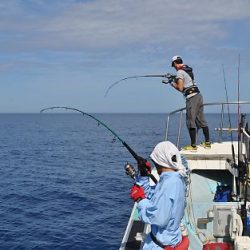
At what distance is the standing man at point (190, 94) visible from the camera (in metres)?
9.19

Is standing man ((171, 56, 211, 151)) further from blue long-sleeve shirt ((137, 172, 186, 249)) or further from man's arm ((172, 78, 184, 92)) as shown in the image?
blue long-sleeve shirt ((137, 172, 186, 249))

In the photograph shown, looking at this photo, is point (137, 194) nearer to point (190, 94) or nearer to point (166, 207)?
point (166, 207)

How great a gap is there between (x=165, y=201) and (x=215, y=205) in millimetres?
3100

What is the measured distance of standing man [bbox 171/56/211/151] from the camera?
362 inches

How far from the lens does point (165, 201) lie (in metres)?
3.84

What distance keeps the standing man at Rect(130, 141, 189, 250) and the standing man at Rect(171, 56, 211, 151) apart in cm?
531

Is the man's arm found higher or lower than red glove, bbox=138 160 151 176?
higher

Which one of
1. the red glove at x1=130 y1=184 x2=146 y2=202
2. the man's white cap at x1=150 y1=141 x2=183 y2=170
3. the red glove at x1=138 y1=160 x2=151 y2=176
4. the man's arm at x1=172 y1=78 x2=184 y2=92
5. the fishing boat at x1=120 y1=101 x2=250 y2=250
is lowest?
the fishing boat at x1=120 y1=101 x2=250 y2=250

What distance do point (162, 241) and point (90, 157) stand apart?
3413 centimetres

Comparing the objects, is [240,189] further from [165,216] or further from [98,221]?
[98,221]

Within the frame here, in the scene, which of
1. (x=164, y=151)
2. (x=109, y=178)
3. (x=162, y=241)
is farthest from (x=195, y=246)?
(x=109, y=178)

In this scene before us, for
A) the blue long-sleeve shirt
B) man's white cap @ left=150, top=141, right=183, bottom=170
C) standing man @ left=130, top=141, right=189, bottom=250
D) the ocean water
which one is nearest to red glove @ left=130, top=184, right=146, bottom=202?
standing man @ left=130, top=141, right=189, bottom=250

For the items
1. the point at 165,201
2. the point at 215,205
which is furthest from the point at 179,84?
the point at 165,201


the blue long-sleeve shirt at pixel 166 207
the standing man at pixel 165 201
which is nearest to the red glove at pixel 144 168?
the standing man at pixel 165 201
